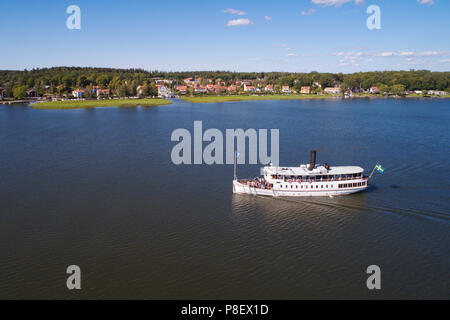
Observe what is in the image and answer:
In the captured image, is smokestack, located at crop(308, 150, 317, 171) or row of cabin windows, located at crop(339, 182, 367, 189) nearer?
smokestack, located at crop(308, 150, 317, 171)

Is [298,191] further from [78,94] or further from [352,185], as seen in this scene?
[78,94]

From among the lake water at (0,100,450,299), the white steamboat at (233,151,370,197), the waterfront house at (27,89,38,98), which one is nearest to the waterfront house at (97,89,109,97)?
the waterfront house at (27,89,38,98)

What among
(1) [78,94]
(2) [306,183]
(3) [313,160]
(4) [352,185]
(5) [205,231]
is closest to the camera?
(5) [205,231]

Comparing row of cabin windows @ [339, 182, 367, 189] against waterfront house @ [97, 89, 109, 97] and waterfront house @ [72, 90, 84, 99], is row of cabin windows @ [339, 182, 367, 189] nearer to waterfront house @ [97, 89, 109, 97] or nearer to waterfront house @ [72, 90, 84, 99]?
waterfront house @ [97, 89, 109, 97]

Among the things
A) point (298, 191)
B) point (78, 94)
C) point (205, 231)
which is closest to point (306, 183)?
point (298, 191)

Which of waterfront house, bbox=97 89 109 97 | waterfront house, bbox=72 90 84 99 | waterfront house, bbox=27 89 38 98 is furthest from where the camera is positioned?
waterfront house, bbox=27 89 38 98
